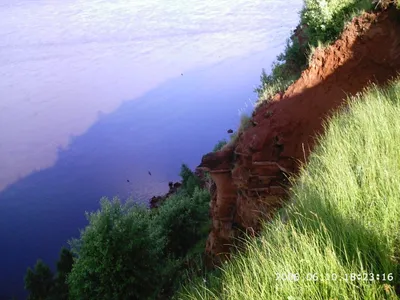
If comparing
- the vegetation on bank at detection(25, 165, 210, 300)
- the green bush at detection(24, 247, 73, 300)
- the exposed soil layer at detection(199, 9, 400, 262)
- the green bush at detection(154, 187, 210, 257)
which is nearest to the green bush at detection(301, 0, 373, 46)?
the exposed soil layer at detection(199, 9, 400, 262)

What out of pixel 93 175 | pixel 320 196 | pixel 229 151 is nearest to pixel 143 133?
pixel 93 175

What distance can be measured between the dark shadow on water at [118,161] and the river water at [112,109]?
78 mm

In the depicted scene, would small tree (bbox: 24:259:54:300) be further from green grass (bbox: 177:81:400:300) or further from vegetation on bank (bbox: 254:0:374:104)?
green grass (bbox: 177:81:400:300)

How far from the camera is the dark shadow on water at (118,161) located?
86.3 feet

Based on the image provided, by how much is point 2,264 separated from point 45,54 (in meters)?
23.2

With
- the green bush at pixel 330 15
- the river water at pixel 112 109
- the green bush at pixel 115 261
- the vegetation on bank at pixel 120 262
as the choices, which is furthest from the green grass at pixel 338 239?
the river water at pixel 112 109

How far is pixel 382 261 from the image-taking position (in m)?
3.48

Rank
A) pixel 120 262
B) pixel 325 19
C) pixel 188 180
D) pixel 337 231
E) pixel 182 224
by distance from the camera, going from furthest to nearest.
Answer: pixel 188 180
pixel 182 224
pixel 120 262
pixel 325 19
pixel 337 231

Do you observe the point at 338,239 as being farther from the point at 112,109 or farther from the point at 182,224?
the point at 112,109

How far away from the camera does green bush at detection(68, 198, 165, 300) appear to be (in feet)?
49.6

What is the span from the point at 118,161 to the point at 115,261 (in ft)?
50.5

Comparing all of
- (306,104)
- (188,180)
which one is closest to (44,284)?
(188,180)

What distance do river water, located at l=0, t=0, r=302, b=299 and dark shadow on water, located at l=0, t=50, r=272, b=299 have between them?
0.26 feet
